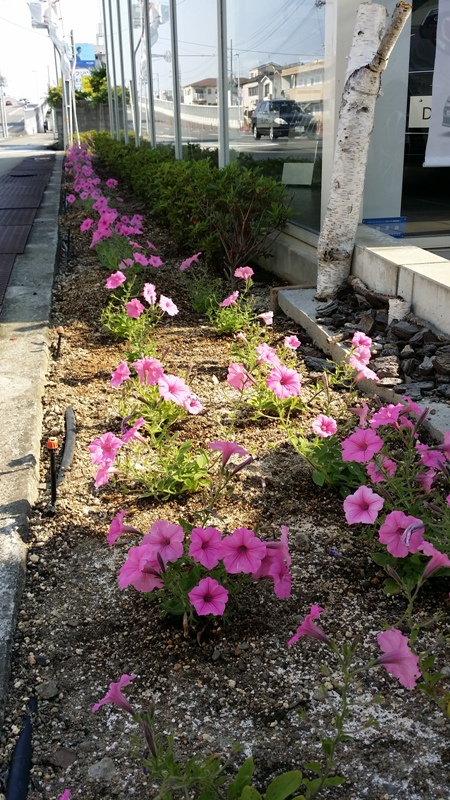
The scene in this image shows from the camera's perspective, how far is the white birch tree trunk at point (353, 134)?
4.71 m

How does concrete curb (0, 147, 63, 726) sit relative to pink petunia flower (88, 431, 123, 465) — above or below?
below

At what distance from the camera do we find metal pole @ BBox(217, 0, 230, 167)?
28.0ft

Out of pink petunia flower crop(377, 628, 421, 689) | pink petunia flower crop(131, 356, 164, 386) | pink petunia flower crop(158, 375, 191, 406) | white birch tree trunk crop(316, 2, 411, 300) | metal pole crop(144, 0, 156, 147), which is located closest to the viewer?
pink petunia flower crop(377, 628, 421, 689)

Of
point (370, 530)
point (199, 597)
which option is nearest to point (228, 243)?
point (370, 530)

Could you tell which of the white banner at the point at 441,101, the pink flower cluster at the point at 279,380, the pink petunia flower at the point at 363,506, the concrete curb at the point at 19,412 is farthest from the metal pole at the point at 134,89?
the pink petunia flower at the point at 363,506

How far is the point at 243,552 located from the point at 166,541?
0.21 meters

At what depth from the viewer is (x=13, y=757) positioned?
1965 millimetres

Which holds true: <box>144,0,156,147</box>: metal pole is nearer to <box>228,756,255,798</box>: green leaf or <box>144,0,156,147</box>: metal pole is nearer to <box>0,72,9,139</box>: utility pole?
<box>228,756,255,798</box>: green leaf

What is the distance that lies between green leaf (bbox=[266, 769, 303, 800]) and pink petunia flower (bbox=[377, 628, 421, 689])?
11.8 inches

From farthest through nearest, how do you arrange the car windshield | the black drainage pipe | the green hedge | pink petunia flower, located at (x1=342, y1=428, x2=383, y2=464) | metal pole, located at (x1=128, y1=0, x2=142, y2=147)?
1. metal pole, located at (x1=128, y1=0, x2=142, y2=147)
2. the car windshield
3. the green hedge
4. pink petunia flower, located at (x1=342, y1=428, x2=383, y2=464)
5. the black drainage pipe

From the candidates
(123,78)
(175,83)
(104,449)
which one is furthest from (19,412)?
(123,78)

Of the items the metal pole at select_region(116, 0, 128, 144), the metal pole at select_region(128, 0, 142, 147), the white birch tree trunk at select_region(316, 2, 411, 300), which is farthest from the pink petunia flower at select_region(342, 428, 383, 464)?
the metal pole at select_region(116, 0, 128, 144)

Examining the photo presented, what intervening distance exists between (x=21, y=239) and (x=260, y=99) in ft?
10.7

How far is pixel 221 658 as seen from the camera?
7.48 ft
